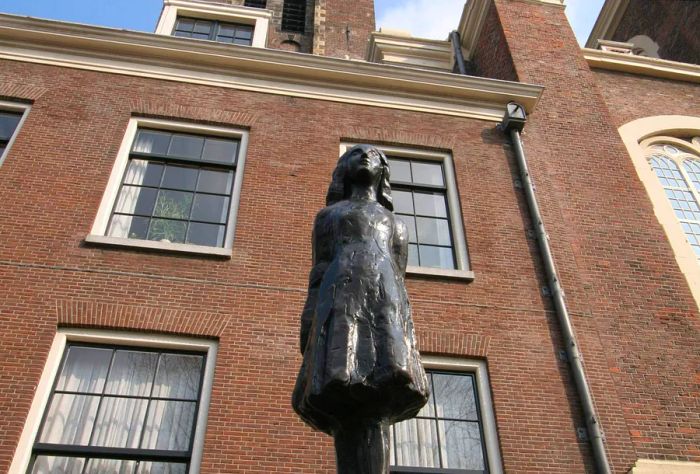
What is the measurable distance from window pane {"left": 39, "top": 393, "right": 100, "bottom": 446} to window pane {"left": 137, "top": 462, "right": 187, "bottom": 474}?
0.76 metres

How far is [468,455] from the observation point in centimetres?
774

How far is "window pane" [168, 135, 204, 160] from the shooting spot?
34.9 ft

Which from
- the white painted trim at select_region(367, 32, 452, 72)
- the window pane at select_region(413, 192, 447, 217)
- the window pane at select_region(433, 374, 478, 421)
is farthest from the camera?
the white painted trim at select_region(367, 32, 452, 72)

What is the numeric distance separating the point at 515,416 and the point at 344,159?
5162 mm

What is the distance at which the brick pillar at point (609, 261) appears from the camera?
330 inches

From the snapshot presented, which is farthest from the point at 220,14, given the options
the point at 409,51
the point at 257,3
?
the point at 257,3

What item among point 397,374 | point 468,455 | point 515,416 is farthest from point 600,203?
point 397,374

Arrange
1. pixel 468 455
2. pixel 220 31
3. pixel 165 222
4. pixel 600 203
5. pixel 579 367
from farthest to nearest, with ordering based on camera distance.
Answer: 1. pixel 220 31
2. pixel 600 203
3. pixel 165 222
4. pixel 579 367
5. pixel 468 455

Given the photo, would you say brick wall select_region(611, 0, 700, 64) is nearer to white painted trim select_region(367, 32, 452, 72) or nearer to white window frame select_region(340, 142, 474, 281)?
white painted trim select_region(367, 32, 452, 72)

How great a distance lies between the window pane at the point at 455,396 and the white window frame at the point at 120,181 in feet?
12.0

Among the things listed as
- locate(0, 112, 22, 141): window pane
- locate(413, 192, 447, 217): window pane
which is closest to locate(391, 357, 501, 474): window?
locate(413, 192, 447, 217): window pane

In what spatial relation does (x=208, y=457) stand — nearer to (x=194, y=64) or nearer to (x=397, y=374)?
(x=397, y=374)

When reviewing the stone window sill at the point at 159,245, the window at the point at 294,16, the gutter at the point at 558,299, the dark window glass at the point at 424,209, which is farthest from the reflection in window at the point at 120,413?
the window at the point at 294,16

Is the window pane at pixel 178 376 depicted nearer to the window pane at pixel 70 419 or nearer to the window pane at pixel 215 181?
the window pane at pixel 70 419
